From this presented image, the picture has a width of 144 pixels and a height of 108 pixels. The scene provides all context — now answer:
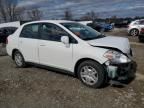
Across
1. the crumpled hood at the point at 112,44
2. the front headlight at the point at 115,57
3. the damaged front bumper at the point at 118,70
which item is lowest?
the damaged front bumper at the point at 118,70

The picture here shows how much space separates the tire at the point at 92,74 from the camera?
576cm

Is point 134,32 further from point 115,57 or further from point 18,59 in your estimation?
point 115,57

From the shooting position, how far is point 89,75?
5988 millimetres

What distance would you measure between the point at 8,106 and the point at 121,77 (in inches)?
106

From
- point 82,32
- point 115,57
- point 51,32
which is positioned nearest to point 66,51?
point 82,32

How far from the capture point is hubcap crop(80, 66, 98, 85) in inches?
232

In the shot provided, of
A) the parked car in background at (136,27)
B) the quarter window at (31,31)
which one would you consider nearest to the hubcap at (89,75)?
the quarter window at (31,31)

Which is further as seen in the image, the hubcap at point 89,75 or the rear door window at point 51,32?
the rear door window at point 51,32

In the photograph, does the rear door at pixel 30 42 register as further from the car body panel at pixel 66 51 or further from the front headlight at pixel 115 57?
the front headlight at pixel 115 57

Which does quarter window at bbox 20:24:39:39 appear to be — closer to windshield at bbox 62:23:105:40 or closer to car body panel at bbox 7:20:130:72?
car body panel at bbox 7:20:130:72

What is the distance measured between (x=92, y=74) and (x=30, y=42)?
2.54 m

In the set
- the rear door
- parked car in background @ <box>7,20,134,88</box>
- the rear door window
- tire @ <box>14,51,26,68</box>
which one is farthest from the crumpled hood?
tire @ <box>14,51,26,68</box>

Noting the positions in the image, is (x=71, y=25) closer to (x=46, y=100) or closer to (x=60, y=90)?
(x=60, y=90)

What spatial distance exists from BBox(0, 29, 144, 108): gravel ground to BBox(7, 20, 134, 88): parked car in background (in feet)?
1.01
